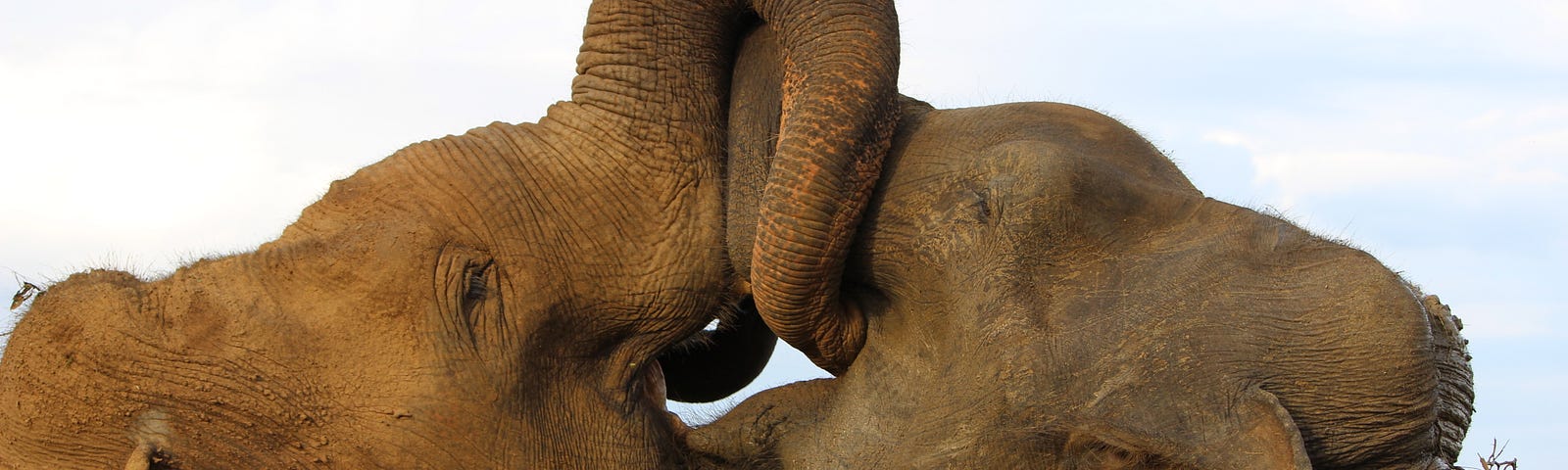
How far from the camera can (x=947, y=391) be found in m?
4.15

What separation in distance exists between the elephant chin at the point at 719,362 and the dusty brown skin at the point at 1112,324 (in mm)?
994

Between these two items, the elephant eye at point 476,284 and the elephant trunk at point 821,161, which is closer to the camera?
the elephant trunk at point 821,161

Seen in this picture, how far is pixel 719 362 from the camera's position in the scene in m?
5.41

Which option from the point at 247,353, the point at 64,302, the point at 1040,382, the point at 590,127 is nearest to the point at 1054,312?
the point at 1040,382

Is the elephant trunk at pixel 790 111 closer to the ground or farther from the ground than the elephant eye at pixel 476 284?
farther from the ground

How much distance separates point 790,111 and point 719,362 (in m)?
1.41

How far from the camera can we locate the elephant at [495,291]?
13.7 feet

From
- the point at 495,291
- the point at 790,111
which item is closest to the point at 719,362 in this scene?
the point at 495,291

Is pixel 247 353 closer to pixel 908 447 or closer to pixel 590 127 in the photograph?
pixel 590 127

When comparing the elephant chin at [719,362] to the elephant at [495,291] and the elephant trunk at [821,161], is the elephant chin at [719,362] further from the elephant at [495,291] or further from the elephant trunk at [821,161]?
the elephant trunk at [821,161]

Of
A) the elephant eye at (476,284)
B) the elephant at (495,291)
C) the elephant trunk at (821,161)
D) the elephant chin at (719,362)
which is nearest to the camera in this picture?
the elephant trunk at (821,161)

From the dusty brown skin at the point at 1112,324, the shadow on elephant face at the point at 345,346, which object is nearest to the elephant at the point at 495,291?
the shadow on elephant face at the point at 345,346

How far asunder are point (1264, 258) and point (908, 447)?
1.02 metres

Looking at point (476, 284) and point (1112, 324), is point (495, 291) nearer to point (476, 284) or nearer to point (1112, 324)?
point (476, 284)
